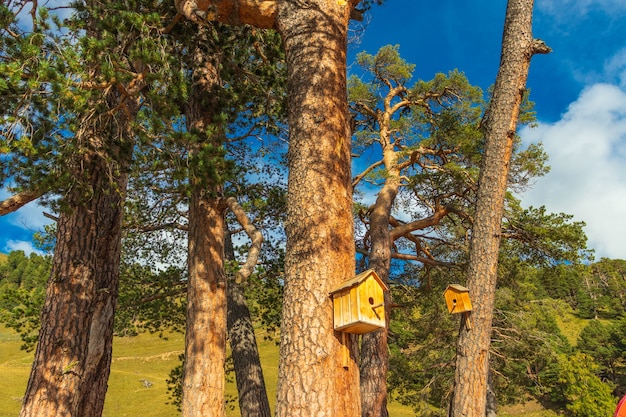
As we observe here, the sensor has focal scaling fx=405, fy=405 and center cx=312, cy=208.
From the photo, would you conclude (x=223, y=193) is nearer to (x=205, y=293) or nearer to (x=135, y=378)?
(x=205, y=293)

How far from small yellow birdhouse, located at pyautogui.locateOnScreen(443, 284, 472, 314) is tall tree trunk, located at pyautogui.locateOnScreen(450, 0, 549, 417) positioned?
0.29 feet

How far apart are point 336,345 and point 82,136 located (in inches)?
144

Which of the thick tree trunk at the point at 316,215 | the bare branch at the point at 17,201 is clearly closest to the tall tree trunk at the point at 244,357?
the bare branch at the point at 17,201

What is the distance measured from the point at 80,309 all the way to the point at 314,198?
335cm

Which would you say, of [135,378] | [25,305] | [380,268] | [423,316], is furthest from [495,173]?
[135,378]

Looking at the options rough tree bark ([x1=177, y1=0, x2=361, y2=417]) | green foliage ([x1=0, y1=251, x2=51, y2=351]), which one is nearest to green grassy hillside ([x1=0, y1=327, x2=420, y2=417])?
green foliage ([x1=0, y1=251, x2=51, y2=351])

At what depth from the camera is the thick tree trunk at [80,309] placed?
436 cm

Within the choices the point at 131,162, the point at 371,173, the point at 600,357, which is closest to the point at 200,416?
the point at 131,162

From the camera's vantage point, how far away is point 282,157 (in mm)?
8266

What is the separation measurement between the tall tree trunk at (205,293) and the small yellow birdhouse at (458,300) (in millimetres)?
3171

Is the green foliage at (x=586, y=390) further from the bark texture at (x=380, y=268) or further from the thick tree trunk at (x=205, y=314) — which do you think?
the thick tree trunk at (x=205, y=314)

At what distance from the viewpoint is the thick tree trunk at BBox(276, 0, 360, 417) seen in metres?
2.67

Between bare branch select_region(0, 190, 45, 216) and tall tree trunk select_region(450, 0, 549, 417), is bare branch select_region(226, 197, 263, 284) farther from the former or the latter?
tall tree trunk select_region(450, 0, 549, 417)

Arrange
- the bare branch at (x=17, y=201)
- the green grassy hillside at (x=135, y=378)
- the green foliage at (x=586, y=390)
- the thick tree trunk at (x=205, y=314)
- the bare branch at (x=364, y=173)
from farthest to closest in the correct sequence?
1. the green foliage at (x=586, y=390)
2. the green grassy hillside at (x=135, y=378)
3. the bare branch at (x=364, y=173)
4. the thick tree trunk at (x=205, y=314)
5. the bare branch at (x=17, y=201)
